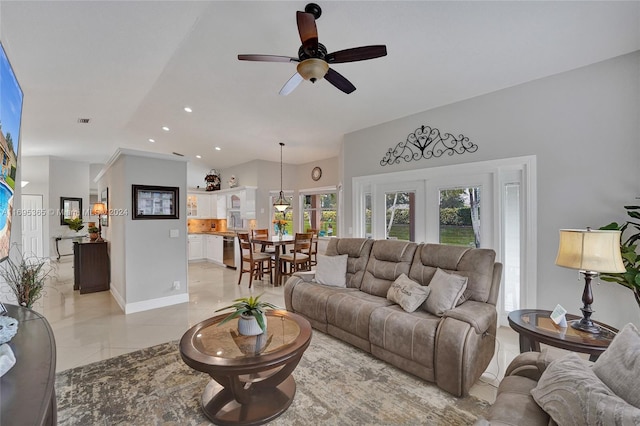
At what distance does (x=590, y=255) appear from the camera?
6.07ft

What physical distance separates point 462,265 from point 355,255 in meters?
1.35

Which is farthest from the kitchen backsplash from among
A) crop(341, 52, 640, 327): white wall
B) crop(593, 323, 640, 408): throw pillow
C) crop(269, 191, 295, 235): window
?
crop(593, 323, 640, 408): throw pillow

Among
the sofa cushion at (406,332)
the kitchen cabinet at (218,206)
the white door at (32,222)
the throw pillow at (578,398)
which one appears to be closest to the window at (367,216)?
the sofa cushion at (406,332)

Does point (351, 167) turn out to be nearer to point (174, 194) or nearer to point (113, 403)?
point (174, 194)

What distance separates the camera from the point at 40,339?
4.27 feet

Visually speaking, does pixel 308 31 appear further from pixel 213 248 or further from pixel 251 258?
pixel 213 248

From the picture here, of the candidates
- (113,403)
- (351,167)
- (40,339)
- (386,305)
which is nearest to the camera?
(40,339)

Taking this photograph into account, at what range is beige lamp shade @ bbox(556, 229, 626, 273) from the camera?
5.95ft

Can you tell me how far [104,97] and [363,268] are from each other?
4.46 metres

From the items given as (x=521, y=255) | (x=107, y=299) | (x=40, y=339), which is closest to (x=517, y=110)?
(x=521, y=255)

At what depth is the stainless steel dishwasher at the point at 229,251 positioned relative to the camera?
7090 millimetres

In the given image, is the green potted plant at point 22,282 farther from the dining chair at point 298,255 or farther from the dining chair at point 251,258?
the dining chair at point 298,255

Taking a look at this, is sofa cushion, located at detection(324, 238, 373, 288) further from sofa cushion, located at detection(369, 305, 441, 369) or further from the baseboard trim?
the baseboard trim

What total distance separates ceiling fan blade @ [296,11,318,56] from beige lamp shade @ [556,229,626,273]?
2.32 m
